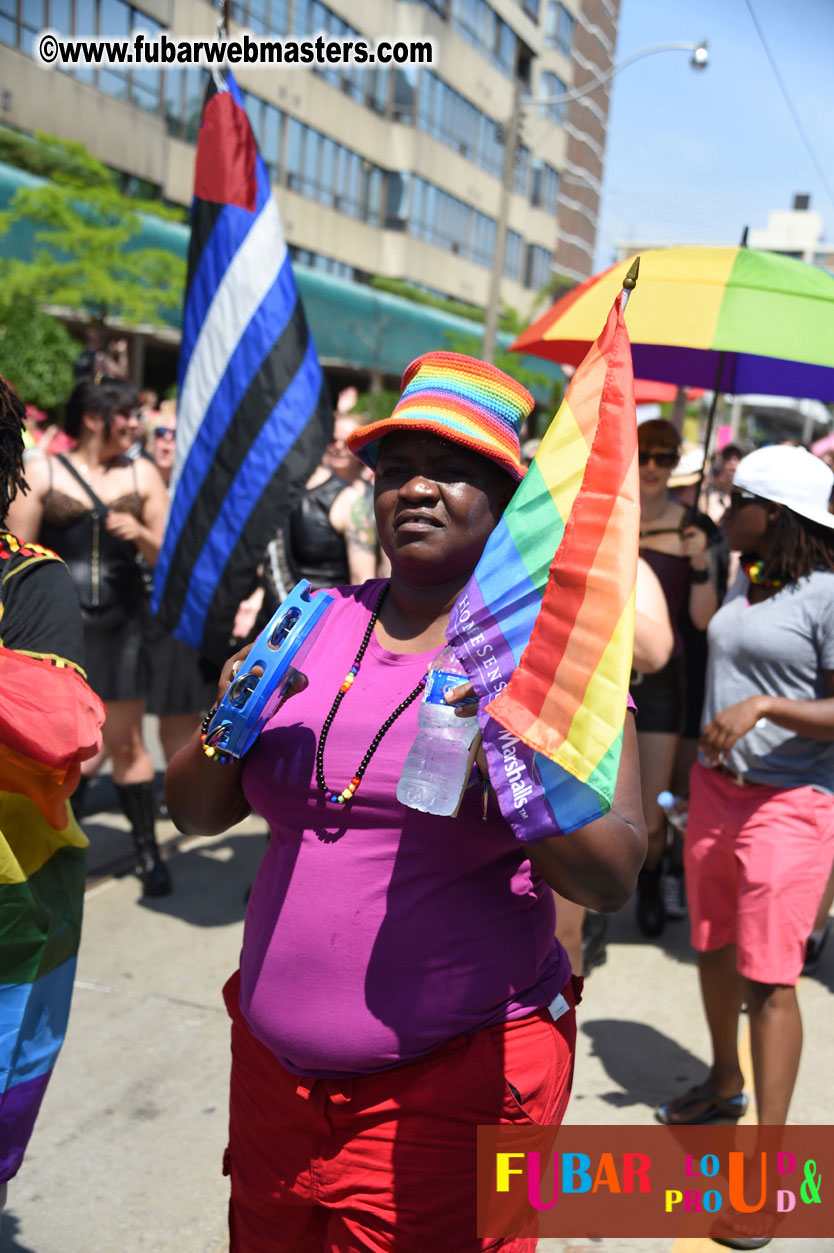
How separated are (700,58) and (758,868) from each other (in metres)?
17.6

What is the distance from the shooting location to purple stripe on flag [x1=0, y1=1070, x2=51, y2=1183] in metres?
2.26

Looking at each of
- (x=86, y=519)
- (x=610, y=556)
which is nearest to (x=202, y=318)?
(x=86, y=519)

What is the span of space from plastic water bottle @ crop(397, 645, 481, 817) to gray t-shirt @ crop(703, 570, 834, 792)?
6.23 ft

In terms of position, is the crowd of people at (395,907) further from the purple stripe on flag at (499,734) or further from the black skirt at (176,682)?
the black skirt at (176,682)

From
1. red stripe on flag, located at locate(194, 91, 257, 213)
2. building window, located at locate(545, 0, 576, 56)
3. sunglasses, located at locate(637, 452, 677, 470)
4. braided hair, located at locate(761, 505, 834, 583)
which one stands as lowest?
braided hair, located at locate(761, 505, 834, 583)

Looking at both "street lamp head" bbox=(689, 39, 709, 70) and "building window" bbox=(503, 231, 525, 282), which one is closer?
"street lamp head" bbox=(689, 39, 709, 70)

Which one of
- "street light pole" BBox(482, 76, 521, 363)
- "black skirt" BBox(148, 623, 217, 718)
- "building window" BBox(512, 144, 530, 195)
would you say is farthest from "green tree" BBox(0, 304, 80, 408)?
"building window" BBox(512, 144, 530, 195)

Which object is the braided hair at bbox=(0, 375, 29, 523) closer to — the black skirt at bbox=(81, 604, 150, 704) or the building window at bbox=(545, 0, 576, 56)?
the black skirt at bbox=(81, 604, 150, 704)

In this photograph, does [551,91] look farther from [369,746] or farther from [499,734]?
[499,734]

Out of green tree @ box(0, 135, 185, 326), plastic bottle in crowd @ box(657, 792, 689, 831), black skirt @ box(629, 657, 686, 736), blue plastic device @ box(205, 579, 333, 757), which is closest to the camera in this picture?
blue plastic device @ box(205, 579, 333, 757)

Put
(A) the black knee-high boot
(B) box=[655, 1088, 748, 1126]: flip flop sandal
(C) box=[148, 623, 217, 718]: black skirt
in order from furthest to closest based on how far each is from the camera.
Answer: (C) box=[148, 623, 217, 718]: black skirt
(A) the black knee-high boot
(B) box=[655, 1088, 748, 1126]: flip flop sandal

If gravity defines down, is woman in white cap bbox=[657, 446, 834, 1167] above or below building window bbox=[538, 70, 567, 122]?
below

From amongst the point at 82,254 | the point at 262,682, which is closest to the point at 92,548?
the point at 262,682

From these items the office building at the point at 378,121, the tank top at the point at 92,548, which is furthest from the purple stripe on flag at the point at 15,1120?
the office building at the point at 378,121
